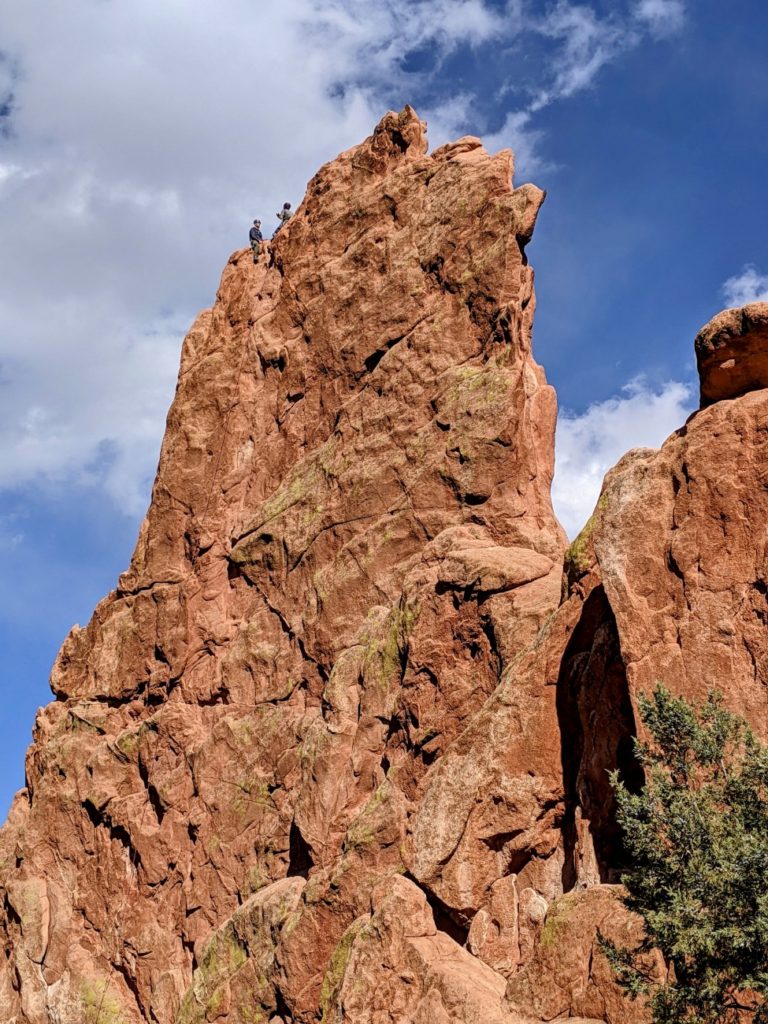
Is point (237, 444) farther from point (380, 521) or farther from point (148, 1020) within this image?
point (148, 1020)

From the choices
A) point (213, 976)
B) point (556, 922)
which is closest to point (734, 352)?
point (556, 922)

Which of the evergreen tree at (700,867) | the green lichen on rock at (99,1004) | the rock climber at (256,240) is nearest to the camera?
the evergreen tree at (700,867)

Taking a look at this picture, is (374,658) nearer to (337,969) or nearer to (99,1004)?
(337,969)

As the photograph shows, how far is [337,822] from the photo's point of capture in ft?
130

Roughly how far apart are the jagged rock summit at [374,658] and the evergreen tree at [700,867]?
2.75 meters

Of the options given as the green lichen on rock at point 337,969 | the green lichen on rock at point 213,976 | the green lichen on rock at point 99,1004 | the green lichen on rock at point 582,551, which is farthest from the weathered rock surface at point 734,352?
the green lichen on rock at point 99,1004

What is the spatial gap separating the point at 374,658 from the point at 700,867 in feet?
64.9

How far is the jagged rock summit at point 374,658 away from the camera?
98.9 feet

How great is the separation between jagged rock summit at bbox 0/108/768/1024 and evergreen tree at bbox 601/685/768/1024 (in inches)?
108

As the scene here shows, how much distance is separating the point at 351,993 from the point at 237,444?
1137 inches

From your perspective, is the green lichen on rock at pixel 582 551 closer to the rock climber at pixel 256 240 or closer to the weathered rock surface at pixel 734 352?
the weathered rock surface at pixel 734 352

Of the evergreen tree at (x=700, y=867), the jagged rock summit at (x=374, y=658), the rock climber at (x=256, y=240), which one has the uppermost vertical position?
the rock climber at (x=256, y=240)

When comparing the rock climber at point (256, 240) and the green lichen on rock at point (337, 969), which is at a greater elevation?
the rock climber at point (256, 240)

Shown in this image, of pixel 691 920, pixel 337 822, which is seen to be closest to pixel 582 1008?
pixel 691 920
